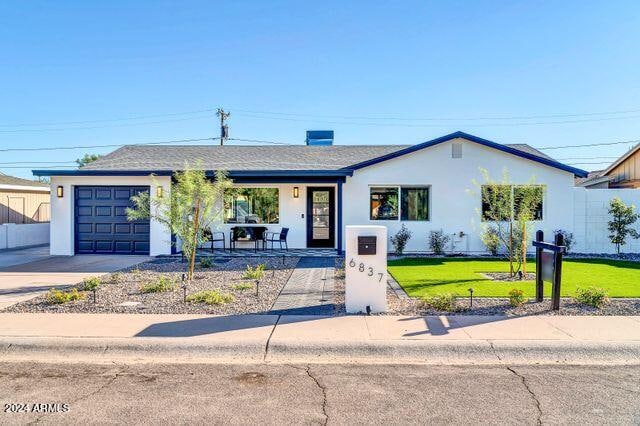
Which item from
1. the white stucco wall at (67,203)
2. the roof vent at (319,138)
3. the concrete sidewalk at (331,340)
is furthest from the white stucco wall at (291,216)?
the concrete sidewalk at (331,340)

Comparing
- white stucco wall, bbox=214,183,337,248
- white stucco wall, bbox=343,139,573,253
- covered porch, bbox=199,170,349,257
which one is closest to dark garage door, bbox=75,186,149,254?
covered porch, bbox=199,170,349,257

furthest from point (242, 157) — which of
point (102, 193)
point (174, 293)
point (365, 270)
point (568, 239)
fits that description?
point (568, 239)

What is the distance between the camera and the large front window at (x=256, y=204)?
1689 cm

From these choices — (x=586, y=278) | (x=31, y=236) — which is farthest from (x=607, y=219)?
(x=31, y=236)

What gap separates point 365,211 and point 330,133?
326 inches

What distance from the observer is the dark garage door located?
51.2 feet

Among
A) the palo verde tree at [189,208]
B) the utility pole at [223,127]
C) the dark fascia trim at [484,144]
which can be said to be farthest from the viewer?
the utility pole at [223,127]

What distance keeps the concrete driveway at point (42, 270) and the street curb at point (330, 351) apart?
123 inches

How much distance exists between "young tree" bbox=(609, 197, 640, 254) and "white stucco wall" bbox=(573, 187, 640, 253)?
29 centimetres

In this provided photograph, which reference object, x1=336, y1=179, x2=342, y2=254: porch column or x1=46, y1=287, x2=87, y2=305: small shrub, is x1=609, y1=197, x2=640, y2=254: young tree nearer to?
x1=336, y1=179, x2=342, y2=254: porch column

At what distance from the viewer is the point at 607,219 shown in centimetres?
1562

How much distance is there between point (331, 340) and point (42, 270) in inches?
391

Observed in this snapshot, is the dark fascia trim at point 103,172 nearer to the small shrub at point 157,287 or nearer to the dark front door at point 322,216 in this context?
the dark front door at point 322,216

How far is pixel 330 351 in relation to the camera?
5828 millimetres
